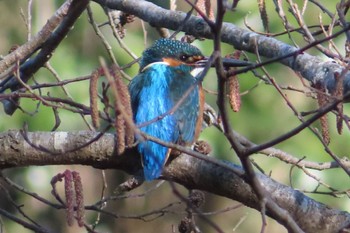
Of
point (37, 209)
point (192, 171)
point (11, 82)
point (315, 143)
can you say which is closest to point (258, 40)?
point (192, 171)

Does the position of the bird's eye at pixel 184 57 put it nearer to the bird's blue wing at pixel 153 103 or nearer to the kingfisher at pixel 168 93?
the kingfisher at pixel 168 93

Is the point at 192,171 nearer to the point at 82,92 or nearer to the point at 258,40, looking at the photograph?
the point at 258,40

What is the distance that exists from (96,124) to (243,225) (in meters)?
4.49

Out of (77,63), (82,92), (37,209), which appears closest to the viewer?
(82,92)

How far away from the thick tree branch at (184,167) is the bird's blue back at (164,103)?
0.53m

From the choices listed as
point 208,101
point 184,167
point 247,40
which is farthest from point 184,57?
point 208,101

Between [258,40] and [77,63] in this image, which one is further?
[77,63]

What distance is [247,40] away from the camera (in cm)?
316

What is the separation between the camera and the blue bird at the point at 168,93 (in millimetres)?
3455

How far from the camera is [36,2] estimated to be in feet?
16.9

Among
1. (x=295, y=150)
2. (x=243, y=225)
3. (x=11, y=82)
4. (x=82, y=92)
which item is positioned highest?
(x=11, y=82)

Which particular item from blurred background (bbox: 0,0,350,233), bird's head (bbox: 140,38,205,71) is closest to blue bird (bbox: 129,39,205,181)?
bird's head (bbox: 140,38,205,71)

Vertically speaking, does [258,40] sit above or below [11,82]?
above

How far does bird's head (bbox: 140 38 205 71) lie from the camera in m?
3.88
